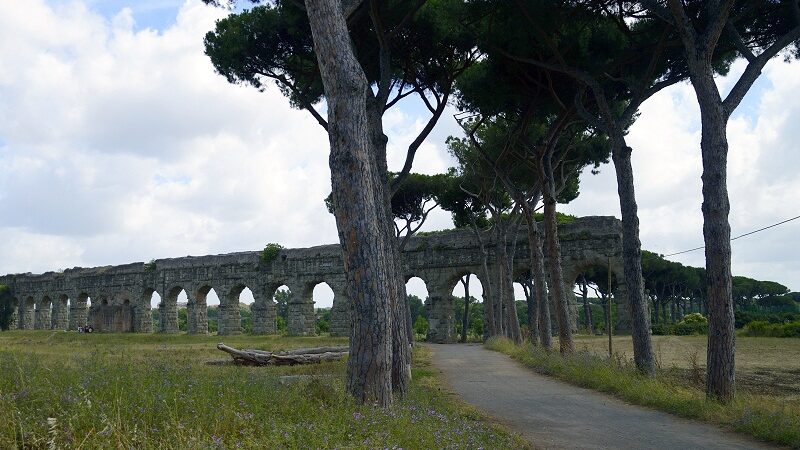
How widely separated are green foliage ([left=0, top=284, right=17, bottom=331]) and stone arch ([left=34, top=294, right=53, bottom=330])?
5.40ft

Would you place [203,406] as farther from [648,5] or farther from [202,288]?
[202,288]

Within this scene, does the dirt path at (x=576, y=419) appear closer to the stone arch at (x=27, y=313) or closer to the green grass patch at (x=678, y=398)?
the green grass patch at (x=678, y=398)

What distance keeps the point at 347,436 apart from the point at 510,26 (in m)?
8.43

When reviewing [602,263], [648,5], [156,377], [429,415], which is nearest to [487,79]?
[648,5]

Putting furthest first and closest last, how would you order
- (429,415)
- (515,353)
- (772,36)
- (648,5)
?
(515,353)
(772,36)
(648,5)
(429,415)

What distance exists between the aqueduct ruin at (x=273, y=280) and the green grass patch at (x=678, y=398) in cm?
1394

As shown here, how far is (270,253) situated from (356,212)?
1096 inches

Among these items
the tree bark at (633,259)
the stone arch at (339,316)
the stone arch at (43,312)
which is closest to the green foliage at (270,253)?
the stone arch at (339,316)

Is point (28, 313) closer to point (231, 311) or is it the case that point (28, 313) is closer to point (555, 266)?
point (231, 311)

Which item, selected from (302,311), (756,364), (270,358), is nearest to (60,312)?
(302,311)

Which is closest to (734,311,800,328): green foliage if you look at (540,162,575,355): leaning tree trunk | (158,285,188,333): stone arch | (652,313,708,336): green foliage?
(652,313,708,336): green foliage

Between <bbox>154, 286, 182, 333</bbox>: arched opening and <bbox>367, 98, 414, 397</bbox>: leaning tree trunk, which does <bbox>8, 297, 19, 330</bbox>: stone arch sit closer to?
<bbox>154, 286, 182, 333</bbox>: arched opening

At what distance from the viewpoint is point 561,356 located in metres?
12.4

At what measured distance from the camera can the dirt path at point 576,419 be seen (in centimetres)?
577
